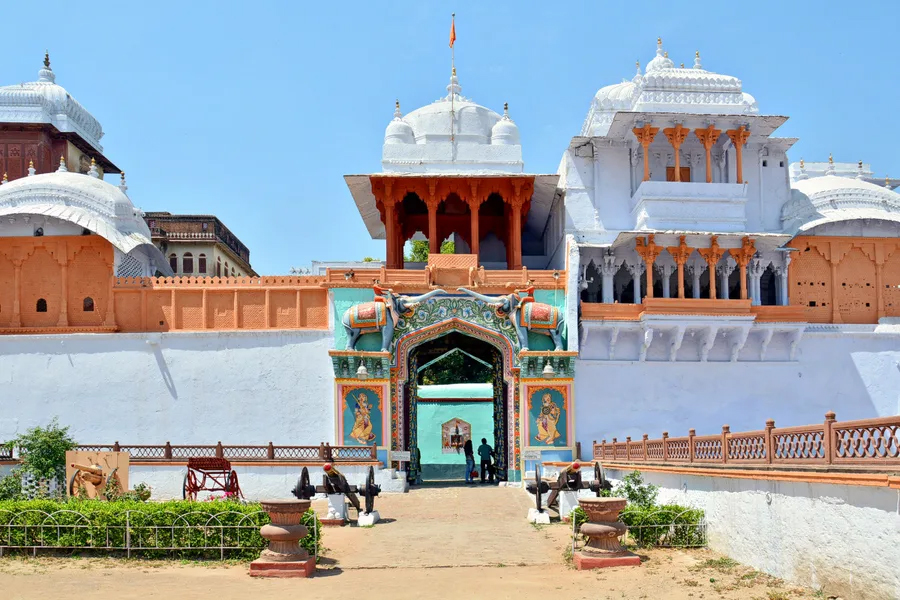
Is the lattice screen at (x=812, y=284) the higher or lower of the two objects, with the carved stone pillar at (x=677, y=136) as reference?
lower

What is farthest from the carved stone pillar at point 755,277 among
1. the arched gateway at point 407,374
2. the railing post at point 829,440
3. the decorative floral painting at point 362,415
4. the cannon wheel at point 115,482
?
the cannon wheel at point 115,482

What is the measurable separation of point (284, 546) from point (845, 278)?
18273 mm

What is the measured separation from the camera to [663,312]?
2341 cm

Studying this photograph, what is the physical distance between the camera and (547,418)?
22.6 metres

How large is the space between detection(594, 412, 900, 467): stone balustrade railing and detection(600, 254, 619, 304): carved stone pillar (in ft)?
25.8

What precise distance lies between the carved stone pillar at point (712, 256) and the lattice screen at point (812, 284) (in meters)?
2.65

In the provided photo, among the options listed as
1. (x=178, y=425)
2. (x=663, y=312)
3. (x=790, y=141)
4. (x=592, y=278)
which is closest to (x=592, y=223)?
(x=592, y=278)

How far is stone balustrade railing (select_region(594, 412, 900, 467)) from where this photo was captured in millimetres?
→ 9031

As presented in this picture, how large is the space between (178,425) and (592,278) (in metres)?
10.8

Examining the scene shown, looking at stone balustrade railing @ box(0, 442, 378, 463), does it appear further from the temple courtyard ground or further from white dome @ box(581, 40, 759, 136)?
white dome @ box(581, 40, 759, 136)

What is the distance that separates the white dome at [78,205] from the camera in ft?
77.2

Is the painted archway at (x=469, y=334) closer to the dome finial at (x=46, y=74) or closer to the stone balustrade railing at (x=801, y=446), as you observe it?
the stone balustrade railing at (x=801, y=446)

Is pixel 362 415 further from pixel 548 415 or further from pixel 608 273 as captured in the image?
pixel 608 273

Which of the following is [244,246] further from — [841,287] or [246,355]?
[841,287]
